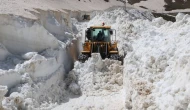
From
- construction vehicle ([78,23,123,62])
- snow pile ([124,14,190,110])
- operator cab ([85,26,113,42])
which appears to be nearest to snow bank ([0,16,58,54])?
construction vehicle ([78,23,123,62])

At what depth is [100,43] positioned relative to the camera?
14258 mm

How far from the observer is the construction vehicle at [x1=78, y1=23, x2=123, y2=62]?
14085mm

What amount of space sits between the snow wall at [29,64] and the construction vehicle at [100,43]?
1.60 metres

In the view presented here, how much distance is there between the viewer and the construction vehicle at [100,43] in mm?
14085

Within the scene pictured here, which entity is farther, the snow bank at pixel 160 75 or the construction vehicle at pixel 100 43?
the construction vehicle at pixel 100 43

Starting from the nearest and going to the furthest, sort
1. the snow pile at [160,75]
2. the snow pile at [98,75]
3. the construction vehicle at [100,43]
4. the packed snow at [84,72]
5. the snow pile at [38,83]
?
the snow pile at [160,75] < the packed snow at [84,72] < the snow pile at [38,83] < the snow pile at [98,75] < the construction vehicle at [100,43]

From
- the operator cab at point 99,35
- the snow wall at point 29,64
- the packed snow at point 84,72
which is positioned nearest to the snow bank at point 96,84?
the packed snow at point 84,72

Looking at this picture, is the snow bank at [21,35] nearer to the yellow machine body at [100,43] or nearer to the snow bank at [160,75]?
the yellow machine body at [100,43]

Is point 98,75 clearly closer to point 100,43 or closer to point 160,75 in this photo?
point 100,43

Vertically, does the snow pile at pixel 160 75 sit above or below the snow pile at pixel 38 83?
above

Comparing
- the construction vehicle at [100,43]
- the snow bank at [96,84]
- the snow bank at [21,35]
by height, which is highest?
the snow bank at [21,35]

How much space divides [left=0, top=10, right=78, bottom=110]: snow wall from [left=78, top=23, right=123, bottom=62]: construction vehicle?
160 cm

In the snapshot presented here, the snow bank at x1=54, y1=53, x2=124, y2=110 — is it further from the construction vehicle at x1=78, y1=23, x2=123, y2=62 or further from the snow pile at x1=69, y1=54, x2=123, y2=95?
the construction vehicle at x1=78, y1=23, x2=123, y2=62

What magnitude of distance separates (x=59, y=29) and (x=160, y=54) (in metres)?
7.26
